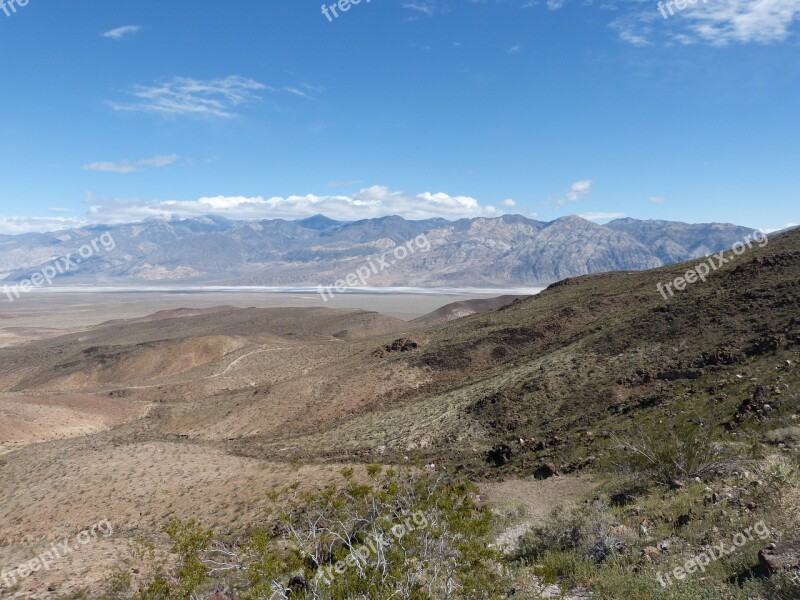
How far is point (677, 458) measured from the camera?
1221 centimetres

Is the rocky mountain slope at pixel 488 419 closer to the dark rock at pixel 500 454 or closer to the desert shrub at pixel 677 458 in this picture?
the dark rock at pixel 500 454

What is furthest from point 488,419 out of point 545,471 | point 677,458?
point 677,458

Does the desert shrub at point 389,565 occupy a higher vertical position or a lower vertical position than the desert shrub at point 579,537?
higher

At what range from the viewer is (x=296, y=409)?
31.5m

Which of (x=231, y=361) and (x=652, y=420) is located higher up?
(x=652, y=420)

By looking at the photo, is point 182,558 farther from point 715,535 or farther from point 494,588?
point 715,535

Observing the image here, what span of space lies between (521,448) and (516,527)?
673cm

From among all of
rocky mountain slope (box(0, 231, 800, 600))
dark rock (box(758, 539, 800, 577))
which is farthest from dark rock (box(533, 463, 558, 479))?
dark rock (box(758, 539, 800, 577))

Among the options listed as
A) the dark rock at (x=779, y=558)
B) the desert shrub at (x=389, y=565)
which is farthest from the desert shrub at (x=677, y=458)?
the desert shrub at (x=389, y=565)

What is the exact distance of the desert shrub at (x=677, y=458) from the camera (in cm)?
1186

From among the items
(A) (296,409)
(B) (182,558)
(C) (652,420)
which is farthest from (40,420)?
(C) (652,420)

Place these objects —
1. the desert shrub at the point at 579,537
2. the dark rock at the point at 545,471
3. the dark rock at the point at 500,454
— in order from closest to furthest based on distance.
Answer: the desert shrub at the point at 579,537 < the dark rock at the point at 545,471 < the dark rock at the point at 500,454

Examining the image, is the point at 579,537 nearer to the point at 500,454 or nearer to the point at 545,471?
the point at 545,471

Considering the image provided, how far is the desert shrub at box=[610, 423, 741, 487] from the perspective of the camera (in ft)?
38.9
